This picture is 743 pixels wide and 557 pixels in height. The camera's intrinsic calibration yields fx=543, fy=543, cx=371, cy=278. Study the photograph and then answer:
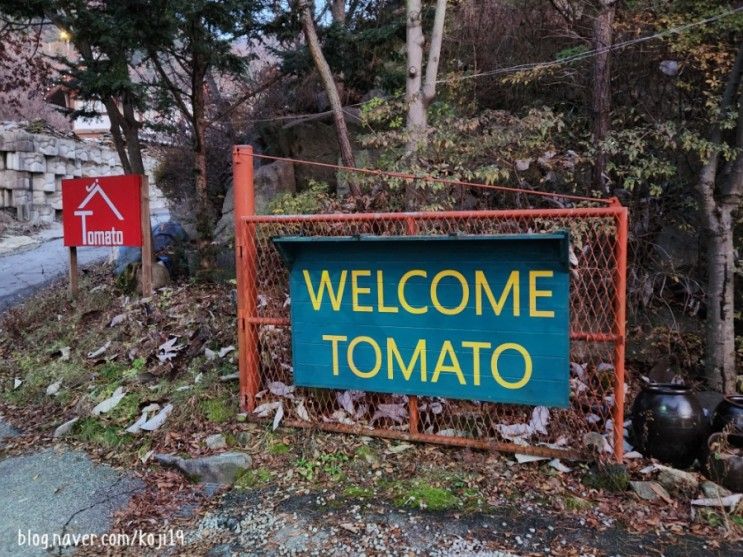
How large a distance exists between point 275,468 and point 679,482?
2.36 meters

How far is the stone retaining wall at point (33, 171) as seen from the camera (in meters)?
19.1

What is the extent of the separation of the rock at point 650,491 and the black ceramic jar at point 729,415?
54 cm

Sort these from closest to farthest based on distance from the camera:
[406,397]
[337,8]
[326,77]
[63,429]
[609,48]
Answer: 1. [406,397]
2. [63,429]
3. [609,48]
4. [326,77]
5. [337,8]

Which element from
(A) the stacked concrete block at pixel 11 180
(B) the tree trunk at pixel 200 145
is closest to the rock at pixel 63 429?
(B) the tree trunk at pixel 200 145

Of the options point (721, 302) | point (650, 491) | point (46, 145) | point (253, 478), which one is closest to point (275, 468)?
point (253, 478)

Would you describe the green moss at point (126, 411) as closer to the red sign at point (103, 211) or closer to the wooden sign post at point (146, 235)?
the wooden sign post at point (146, 235)

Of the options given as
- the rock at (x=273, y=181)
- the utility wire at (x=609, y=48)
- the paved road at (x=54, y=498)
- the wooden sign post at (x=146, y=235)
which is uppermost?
the utility wire at (x=609, y=48)

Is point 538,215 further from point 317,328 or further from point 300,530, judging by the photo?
point 300,530

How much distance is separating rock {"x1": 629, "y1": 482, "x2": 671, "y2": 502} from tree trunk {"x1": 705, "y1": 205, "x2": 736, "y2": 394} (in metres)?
1.85

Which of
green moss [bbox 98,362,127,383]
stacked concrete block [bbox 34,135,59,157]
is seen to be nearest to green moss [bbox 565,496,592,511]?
green moss [bbox 98,362,127,383]

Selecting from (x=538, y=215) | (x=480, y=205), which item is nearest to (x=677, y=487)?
(x=538, y=215)

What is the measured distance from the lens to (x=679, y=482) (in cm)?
302

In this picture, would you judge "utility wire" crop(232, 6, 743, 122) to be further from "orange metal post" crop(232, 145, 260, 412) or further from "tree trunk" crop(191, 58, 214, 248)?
"orange metal post" crop(232, 145, 260, 412)

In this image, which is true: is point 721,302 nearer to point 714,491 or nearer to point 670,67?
point 714,491
